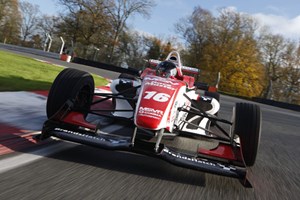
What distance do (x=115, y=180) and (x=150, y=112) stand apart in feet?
3.00

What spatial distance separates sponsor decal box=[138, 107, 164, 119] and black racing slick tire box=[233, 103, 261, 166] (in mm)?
1021

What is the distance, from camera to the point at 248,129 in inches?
174

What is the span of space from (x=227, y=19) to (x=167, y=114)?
165ft

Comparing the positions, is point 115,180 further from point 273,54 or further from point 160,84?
point 273,54

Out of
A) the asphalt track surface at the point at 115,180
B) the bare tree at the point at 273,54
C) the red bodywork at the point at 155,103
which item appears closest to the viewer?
the asphalt track surface at the point at 115,180

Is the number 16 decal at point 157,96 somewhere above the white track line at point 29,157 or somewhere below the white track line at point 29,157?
above

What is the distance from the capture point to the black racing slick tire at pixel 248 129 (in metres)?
4.35

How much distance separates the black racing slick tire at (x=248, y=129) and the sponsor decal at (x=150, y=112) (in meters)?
1.02

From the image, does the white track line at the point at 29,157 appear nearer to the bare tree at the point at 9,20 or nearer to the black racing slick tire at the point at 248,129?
the black racing slick tire at the point at 248,129

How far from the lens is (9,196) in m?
2.63

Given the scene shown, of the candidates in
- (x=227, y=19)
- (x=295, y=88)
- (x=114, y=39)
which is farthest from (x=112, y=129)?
(x=295, y=88)

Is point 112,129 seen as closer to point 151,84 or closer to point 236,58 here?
point 151,84

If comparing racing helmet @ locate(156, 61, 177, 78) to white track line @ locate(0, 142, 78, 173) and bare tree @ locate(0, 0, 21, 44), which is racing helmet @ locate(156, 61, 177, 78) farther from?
bare tree @ locate(0, 0, 21, 44)

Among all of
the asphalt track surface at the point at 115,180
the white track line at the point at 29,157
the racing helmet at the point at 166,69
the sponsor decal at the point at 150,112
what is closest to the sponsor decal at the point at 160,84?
the sponsor decal at the point at 150,112
